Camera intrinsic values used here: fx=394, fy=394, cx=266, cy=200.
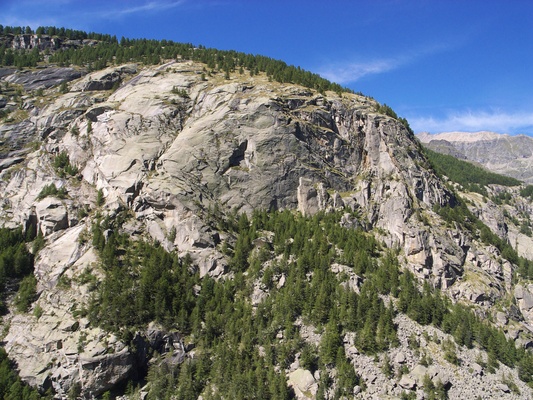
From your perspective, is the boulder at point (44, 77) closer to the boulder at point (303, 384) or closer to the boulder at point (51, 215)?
the boulder at point (51, 215)

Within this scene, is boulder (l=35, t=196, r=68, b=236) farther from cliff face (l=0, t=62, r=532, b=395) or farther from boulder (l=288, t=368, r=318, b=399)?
boulder (l=288, t=368, r=318, b=399)

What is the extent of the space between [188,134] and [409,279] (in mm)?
70054

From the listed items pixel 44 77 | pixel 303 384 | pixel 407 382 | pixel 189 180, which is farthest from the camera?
pixel 44 77

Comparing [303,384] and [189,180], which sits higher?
[189,180]

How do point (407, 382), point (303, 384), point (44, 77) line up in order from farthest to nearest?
1. point (44, 77)
2. point (303, 384)
3. point (407, 382)

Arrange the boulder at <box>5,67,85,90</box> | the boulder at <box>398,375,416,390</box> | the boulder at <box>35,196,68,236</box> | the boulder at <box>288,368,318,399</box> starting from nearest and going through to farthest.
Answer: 1. the boulder at <box>398,375,416,390</box>
2. the boulder at <box>288,368,318,399</box>
3. the boulder at <box>35,196,68,236</box>
4. the boulder at <box>5,67,85,90</box>

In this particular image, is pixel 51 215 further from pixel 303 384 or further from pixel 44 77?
pixel 44 77

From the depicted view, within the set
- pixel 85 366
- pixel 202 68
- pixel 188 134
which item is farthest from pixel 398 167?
pixel 85 366

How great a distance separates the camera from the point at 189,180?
103688 millimetres

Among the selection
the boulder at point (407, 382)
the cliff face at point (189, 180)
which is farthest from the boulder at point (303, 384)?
the cliff face at point (189, 180)

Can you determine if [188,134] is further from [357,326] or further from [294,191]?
[357,326]

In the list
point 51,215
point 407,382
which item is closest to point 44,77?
point 51,215

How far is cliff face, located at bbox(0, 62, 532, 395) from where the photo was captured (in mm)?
77250

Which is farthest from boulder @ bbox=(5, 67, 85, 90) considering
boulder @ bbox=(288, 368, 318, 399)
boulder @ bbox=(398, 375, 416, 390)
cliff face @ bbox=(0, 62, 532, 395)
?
boulder @ bbox=(398, 375, 416, 390)
